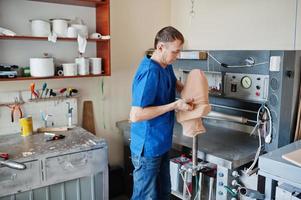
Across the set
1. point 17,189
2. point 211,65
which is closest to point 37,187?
point 17,189

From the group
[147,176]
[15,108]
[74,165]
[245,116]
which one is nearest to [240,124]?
[245,116]

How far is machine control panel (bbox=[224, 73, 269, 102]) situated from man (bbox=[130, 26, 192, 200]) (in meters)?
0.58

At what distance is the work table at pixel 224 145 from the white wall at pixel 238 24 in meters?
0.75

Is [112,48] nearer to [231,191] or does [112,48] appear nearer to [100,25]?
[100,25]

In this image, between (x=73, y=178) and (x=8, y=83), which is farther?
(x=8, y=83)

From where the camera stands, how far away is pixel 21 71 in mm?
2146

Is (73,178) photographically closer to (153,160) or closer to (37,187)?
(37,187)

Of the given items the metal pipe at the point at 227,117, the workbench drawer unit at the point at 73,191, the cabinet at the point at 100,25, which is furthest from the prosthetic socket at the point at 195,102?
the cabinet at the point at 100,25

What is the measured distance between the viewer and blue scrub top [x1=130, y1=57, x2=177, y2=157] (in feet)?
5.13

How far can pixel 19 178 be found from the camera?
1.71 metres

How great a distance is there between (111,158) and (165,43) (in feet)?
5.14

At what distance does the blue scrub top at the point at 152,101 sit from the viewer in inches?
61.6

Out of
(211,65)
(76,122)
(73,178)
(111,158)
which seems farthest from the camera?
(111,158)

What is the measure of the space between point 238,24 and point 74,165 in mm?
1755
